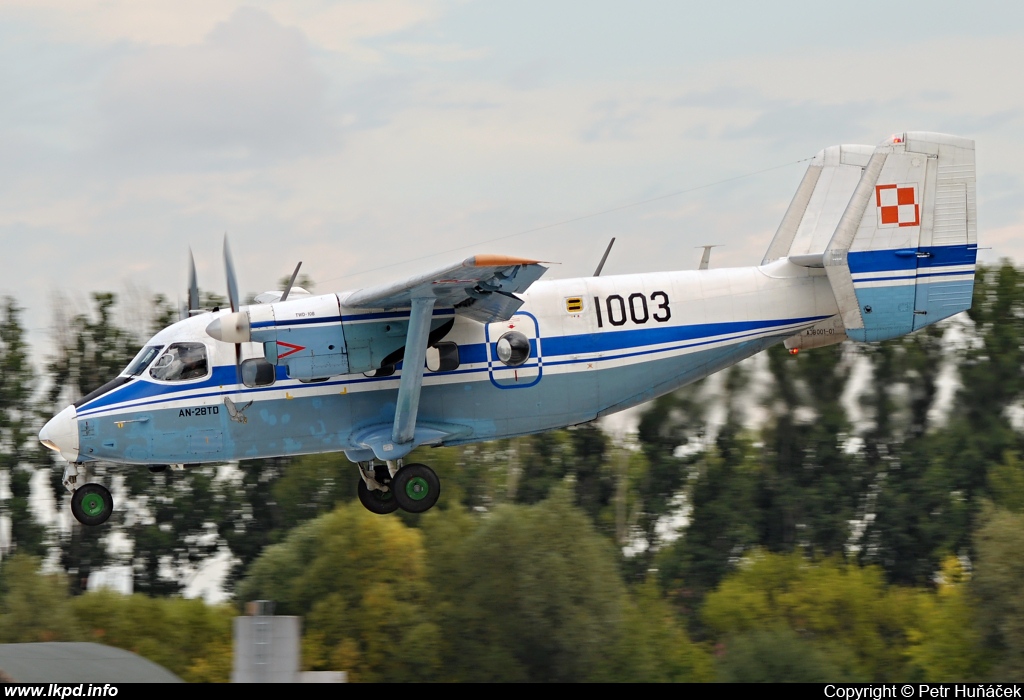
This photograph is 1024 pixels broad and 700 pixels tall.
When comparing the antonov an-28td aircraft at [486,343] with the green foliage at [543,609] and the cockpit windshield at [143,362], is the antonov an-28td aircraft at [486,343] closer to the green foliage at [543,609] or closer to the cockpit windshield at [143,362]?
the cockpit windshield at [143,362]

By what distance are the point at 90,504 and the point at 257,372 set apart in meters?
3.10

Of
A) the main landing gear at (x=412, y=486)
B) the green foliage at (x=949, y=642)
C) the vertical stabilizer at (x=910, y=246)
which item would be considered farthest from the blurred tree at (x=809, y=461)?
the main landing gear at (x=412, y=486)

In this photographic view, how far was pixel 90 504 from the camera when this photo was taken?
18062 millimetres

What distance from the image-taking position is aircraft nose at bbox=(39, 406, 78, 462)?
17.6 meters

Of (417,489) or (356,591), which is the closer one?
(417,489)

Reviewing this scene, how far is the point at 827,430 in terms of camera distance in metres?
41.3

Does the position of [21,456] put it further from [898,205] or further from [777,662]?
[898,205]

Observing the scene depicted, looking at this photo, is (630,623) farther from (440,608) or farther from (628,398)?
(628,398)

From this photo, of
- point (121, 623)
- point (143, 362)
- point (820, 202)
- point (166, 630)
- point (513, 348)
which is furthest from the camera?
point (166, 630)

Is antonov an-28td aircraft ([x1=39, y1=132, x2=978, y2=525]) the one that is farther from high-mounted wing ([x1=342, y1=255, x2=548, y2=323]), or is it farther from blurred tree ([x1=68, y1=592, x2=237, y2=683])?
blurred tree ([x1=68, y1=592, x2=237, y2=683])

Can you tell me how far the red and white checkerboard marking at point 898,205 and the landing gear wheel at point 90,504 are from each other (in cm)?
1215

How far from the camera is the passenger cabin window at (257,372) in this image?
1773cm

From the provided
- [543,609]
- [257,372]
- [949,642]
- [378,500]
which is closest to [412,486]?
[378,500]

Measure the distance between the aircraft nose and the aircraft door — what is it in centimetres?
587
